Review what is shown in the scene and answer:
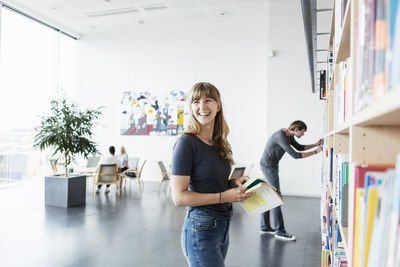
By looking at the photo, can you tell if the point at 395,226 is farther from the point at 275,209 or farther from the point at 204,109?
the point at 275,209

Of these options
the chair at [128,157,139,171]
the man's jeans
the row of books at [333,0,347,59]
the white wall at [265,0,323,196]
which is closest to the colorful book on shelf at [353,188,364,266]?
the row of books at [333,0,347,59]

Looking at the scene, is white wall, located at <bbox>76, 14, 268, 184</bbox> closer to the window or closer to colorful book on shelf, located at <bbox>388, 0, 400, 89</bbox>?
the window

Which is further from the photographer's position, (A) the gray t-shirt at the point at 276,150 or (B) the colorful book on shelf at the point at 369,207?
(A) the gray t-shirt at the point at 276,150

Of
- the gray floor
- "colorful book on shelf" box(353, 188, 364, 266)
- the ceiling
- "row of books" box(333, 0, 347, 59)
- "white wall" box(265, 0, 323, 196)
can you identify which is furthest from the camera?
the ceiling

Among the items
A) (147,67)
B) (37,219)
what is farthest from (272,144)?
(147,67)

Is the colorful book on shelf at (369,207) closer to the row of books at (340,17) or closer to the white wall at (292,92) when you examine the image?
the row of books at (340,17)

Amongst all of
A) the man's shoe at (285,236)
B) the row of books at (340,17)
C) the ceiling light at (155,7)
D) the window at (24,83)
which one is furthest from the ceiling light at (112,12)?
the row of books at (340,17)

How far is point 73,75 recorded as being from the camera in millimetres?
11258

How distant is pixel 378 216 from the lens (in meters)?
0.58

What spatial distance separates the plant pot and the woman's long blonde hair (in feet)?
17.5

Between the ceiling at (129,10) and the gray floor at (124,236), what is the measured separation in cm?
522

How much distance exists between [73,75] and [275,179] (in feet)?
29.7

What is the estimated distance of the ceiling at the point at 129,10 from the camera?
8.57 meters

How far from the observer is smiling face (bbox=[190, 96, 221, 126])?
1717mm
